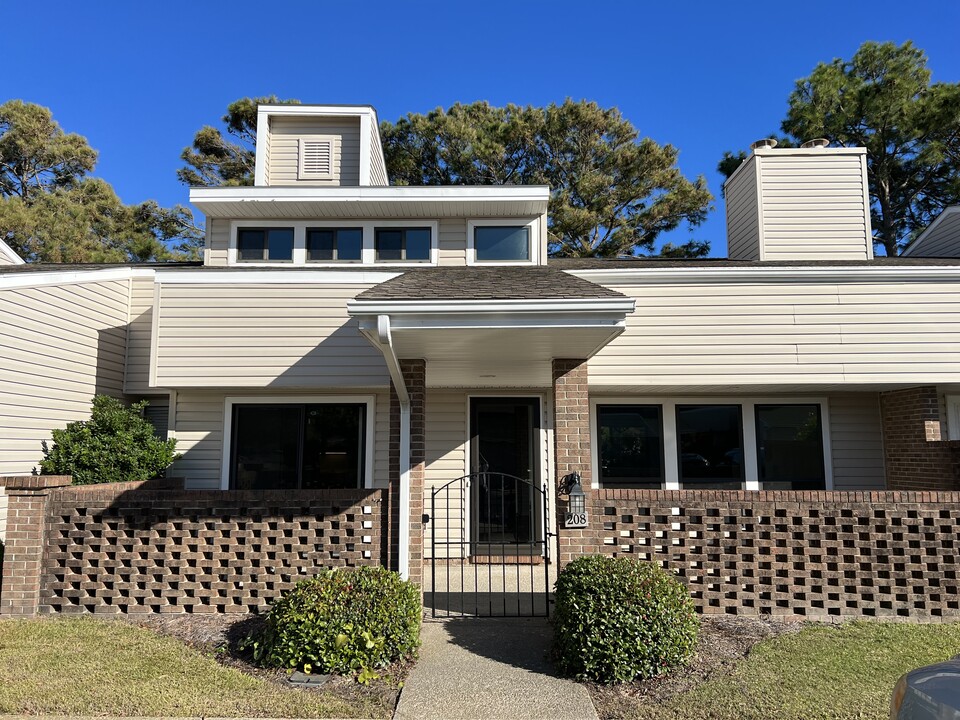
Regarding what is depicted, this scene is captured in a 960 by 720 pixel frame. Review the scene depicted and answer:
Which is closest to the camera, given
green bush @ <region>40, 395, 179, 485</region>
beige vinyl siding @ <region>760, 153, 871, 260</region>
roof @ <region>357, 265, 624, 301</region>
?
roof @ <region>357, 265, 624, 301</region>

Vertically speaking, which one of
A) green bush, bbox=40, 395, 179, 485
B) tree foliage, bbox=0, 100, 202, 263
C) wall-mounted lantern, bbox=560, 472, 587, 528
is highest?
tree foliage, bbox=0, 100, 202, 263

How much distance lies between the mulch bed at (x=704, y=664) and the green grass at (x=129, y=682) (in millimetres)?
1708

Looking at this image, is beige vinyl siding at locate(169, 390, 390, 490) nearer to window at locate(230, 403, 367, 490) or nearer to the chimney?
window at locate(230, 403, 367, 490)

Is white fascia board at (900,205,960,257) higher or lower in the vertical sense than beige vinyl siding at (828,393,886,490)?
higher

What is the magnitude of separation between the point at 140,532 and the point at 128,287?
16.0 feet

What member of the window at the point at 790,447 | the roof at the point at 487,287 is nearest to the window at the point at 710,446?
the window at the point at 790,447

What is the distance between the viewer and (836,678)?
15.4 feet

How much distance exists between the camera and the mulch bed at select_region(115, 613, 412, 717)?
4.56 metres

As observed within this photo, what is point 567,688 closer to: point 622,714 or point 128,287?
point 622,714

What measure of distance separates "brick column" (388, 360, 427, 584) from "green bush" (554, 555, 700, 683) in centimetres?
182

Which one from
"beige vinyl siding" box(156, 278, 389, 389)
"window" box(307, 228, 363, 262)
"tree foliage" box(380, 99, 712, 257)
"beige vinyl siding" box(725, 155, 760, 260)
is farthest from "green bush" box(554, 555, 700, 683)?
"tree foliage" box(380, 99, 712, 257)

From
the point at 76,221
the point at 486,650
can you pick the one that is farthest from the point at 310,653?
the point at 76,221

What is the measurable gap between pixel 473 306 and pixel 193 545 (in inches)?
149

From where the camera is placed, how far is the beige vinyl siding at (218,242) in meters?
10.3
